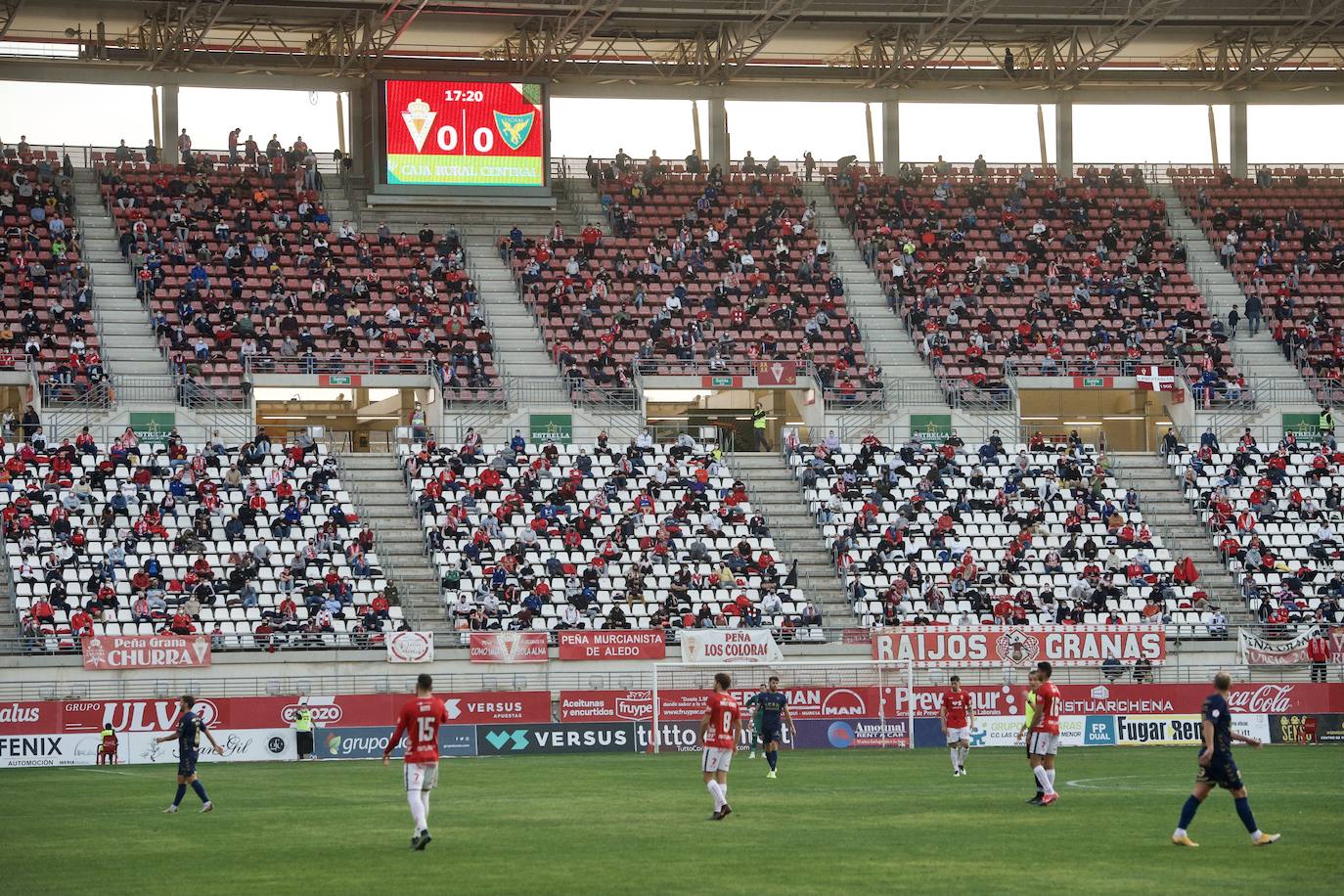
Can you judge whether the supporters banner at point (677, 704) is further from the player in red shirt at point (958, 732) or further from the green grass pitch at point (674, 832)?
the player in red shirt at point (958, 732)

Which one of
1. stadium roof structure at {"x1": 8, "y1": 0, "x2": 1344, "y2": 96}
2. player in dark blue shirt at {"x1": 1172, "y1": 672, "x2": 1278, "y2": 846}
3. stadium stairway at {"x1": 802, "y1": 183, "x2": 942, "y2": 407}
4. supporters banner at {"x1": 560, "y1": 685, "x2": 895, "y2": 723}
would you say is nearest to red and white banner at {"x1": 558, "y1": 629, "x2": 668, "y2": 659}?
supporters banner at {"x1": 560, "y1": 685, "x2": 895, "y2": 723}

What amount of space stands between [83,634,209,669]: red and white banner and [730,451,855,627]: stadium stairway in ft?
48.6

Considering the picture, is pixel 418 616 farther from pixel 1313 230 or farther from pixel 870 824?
pixel 1313 230

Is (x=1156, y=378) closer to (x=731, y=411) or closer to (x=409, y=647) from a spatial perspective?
(x=731, y=411)

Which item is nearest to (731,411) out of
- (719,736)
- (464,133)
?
(464,133)

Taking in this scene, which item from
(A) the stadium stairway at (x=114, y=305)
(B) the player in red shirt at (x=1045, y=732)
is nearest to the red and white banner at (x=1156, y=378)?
(A) the stadium stairway at (x=114, y=305)

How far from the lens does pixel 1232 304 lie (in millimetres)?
60969

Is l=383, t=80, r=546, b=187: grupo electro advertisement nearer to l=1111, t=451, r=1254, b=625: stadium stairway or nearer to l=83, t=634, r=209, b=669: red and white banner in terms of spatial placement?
l=1111, t=451, r=1254, b=625: stadium stairway

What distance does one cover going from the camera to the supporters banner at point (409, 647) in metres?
42.7

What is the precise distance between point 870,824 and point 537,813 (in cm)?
474

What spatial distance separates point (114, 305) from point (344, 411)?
23.8 feet

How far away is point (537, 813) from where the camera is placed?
2550 cm

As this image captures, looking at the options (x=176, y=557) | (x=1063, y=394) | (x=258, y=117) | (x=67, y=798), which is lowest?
(x=67, y=798)

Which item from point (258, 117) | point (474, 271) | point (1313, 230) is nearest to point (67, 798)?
point (474, 271)
